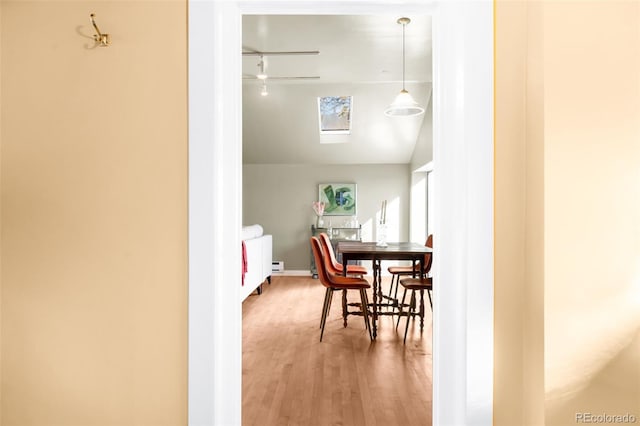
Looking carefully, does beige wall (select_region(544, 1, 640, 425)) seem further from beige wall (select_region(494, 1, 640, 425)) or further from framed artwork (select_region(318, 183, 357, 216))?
framed artwork (select_region(318, 183, 357, 216))

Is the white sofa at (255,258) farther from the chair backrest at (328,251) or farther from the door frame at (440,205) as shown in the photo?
the door frame at (440,205)

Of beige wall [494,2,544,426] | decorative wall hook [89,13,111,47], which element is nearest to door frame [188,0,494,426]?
A: beige wall [494,2,544,426]

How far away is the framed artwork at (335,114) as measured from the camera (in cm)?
664

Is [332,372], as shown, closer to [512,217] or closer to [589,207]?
[512,217]

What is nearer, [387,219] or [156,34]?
[156,34]

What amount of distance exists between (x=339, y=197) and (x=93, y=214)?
20.7 ft

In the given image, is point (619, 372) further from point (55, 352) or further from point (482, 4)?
point (55, 352)

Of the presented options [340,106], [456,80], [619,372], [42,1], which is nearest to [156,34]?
[42,1]

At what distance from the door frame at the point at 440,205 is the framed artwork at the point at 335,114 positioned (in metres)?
5.00

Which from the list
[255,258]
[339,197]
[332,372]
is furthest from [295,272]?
[332,372]

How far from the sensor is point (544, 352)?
131cm

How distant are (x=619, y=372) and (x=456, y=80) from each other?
1077mm

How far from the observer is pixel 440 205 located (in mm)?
1515

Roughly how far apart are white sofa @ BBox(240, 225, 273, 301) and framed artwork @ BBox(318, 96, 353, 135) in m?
2.18
